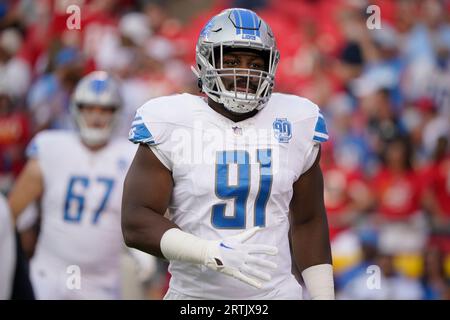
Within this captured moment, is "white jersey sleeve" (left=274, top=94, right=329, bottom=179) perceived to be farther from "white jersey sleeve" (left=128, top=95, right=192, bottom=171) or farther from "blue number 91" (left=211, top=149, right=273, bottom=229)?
"white jersey sleeve" (left=128, top=95, right=192, bottom=171)

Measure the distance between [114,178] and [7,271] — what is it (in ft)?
7.23

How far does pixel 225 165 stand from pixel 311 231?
1.74 ft

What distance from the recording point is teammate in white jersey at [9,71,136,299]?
6492 mm

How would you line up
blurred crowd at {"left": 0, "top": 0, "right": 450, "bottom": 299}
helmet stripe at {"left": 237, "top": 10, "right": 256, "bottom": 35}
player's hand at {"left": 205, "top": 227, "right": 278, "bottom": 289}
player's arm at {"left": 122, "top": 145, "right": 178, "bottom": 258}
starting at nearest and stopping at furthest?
player's hand at {"left": 205, "top": 227, "right": 278, "bottom": 289} < player's arm at {"left": 122, "top": 145, "right": 178, "bottom": 258} < helmet stripe at {"left": 237, "top": 10, "right": 256, "bottom": 35} < blurred crowd at {"left": 0, "top": 0, "right": 450, "bottom": 299}

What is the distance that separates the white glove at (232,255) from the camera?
3.75 metres

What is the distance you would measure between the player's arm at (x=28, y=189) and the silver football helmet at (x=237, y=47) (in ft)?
8.46

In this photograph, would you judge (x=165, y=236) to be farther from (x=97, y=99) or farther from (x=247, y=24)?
(x=97, y=99)

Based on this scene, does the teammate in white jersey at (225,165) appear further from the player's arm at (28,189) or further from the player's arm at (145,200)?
the player's arm at (28,189)

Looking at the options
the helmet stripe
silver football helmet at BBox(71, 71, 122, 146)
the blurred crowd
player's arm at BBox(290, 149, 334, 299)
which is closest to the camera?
the helmet stripe

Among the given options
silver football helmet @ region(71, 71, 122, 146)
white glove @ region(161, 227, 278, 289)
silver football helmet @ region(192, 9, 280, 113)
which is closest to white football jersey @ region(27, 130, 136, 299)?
silver football helmet @ region(71, 71, 122, 146)

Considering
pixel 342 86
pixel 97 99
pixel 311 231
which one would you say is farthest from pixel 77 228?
pixel 342 86

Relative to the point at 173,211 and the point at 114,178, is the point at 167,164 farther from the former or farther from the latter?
the point at 114,178

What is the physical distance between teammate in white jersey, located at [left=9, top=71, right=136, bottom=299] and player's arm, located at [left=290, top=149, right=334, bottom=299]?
7.81ft

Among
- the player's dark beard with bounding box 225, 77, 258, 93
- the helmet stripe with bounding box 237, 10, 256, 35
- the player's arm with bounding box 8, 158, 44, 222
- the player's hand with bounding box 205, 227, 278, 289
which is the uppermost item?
the helmet stripe with bounding box 237, 10, 256, 35
